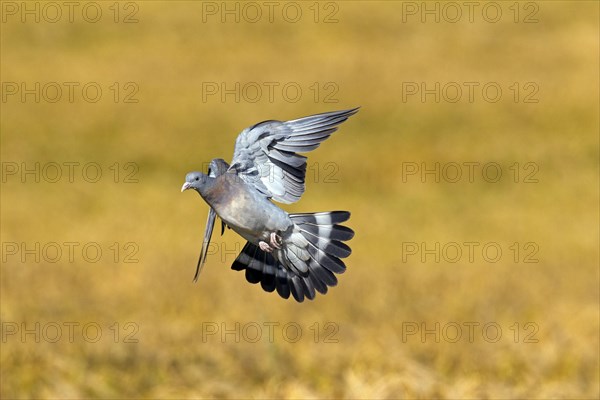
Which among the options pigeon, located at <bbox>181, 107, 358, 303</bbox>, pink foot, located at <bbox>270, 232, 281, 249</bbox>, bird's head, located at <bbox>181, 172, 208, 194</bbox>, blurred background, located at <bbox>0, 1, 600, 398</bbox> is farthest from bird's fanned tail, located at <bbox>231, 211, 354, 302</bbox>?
blurred background, located at <bbox>0, 1, 600, 398</bbox>

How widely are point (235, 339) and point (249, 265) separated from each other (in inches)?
247

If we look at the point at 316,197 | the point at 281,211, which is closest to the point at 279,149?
the point at 281,211

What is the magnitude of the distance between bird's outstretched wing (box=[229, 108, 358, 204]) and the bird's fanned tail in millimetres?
124

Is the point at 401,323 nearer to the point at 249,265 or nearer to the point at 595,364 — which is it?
the point at 595,364

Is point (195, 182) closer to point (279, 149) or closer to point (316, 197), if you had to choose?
point (279, 149)

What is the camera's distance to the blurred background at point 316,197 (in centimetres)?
887

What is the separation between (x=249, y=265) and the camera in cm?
340

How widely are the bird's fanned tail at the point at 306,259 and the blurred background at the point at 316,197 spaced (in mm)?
3513

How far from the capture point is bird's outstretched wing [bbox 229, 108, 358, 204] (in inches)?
128

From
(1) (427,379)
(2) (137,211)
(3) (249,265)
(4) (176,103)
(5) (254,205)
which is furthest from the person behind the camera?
(4) (176,103)

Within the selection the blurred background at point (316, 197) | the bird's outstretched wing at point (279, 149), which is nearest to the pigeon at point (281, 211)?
the bird's outstretched wing at point (279, 149)

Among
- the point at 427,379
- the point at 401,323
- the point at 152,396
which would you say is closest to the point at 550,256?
the point at 401,323

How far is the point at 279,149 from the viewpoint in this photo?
3.34 m

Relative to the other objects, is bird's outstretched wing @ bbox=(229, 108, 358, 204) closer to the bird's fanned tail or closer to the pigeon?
the pigeon
